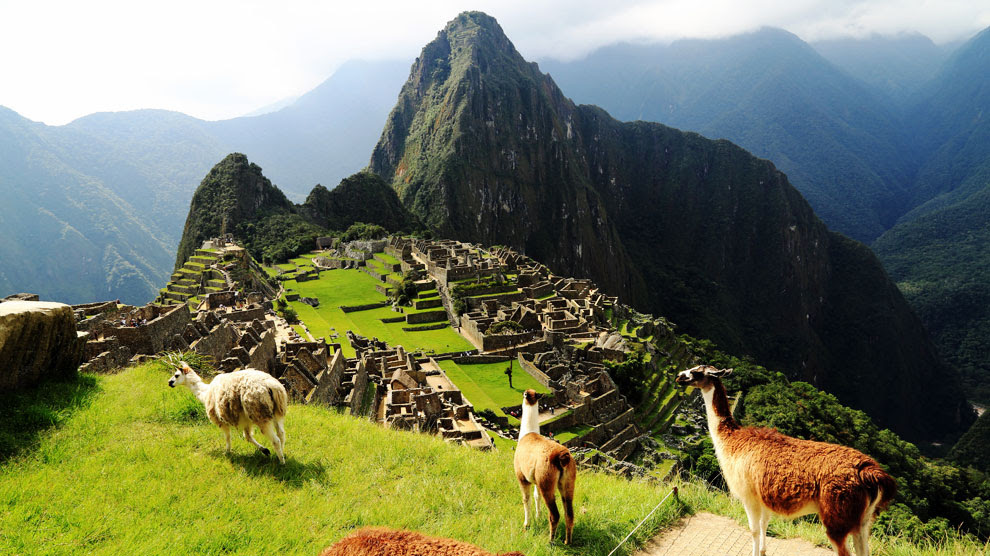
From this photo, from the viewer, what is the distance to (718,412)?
17.3 feet

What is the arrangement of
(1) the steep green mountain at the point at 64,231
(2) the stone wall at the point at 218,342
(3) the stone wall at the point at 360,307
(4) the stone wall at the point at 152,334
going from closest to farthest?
1. (4) the stone wall at the point at 152,334
2. (2) the stone wall at the point at 218,342
3. (3) the stone wall at the point at 360,307
4. (1) the steep green mountain at the point at 64,231

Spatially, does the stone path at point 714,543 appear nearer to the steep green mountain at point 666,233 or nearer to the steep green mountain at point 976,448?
the steep green mountain at point 976,448

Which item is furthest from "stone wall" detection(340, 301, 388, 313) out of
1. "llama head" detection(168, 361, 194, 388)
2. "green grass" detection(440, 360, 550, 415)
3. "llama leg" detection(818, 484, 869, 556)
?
"llama leg" detection(818, 484, 869, 556)

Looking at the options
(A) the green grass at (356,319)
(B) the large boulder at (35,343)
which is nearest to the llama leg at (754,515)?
(B) the large boulder at (35,343)

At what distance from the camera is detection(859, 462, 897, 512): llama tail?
405 cm

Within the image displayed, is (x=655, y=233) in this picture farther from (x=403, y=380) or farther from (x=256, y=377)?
(x=256, y=377)

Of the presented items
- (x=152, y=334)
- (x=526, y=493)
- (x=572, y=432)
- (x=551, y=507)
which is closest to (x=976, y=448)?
(x=572, y=432)

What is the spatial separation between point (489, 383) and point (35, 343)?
2236cm

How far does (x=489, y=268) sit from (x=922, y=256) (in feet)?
478

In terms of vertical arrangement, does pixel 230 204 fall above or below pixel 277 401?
above

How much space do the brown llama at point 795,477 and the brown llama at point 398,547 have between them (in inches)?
95.8

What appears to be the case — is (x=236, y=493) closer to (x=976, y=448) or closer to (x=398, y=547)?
(x=398, y=547)

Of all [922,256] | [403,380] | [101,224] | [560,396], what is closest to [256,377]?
[403,380]

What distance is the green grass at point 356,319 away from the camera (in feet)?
113
